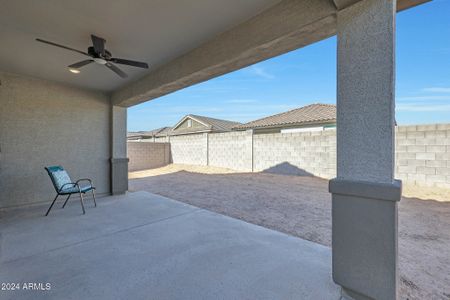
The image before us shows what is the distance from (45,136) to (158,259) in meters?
3.79

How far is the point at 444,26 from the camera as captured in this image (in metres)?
3.52

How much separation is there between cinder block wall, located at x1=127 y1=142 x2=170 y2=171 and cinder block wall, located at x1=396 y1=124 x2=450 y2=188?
11038 mm

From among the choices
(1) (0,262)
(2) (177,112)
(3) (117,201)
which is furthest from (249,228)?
(2) (177,112)

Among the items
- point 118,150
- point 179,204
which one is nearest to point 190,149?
point 118,150

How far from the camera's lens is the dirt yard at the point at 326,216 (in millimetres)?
1818

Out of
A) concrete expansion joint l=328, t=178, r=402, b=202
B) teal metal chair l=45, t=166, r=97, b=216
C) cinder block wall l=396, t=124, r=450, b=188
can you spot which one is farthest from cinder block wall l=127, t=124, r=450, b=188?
teal metal chair l=45, t=166, r=97, b=216

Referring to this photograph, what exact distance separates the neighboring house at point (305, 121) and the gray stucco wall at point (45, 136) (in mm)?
7923

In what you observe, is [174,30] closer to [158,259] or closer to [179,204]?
→ [158,259]

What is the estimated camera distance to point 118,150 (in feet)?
16.1

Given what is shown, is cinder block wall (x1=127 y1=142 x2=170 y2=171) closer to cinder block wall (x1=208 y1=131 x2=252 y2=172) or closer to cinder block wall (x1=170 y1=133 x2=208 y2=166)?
cinder block wall (x1=170 y1=133 x2=208 y2=166)

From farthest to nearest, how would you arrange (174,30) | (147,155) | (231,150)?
(147,155), (231,150), (174,30)

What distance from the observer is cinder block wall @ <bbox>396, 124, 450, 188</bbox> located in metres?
4.70

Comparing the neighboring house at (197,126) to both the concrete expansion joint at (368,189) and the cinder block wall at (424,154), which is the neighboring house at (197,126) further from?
the concrete expansion joint at (368,189)

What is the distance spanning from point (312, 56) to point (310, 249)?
4.79 meters
